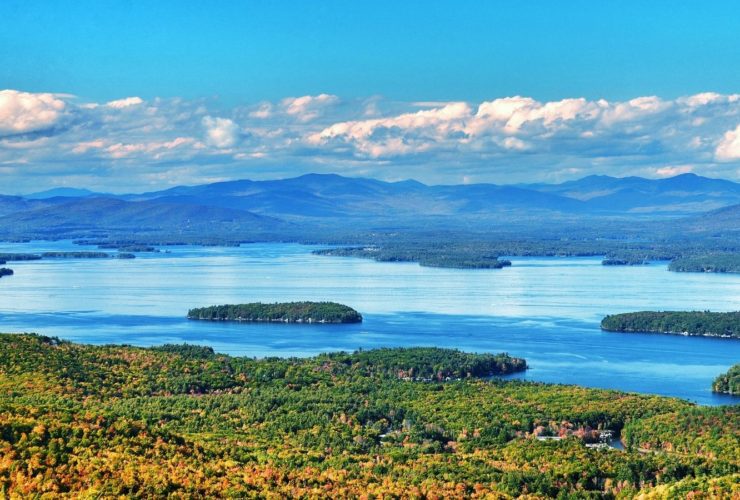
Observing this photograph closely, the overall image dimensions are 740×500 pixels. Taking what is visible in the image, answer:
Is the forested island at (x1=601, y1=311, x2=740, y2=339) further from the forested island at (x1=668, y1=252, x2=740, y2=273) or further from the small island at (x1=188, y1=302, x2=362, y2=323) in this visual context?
the forested island at (x1=668, y1=252, x2=740, y2=273)

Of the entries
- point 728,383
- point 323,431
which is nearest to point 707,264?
point 728,383

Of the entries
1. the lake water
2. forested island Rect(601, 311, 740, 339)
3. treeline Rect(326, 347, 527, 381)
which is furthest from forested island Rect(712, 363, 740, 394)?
forested island Rect(601, 311, 740, 339)

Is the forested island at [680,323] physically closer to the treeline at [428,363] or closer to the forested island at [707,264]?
the treeline at [428,363]

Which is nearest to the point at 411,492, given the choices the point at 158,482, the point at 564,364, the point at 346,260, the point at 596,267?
the point at 158,482

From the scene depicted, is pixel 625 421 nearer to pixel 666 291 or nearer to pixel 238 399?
pixel 238 399

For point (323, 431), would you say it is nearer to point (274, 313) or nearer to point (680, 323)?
point (680, 323)
